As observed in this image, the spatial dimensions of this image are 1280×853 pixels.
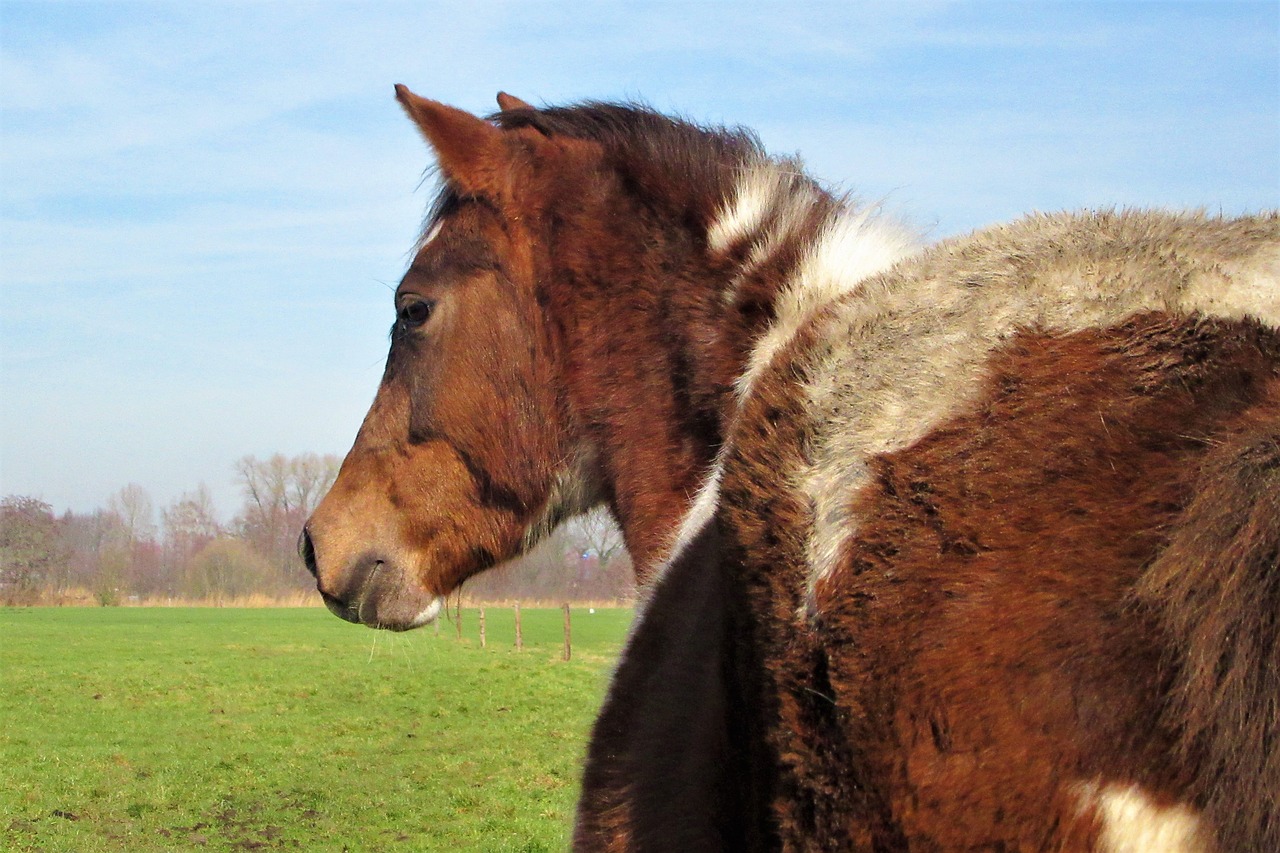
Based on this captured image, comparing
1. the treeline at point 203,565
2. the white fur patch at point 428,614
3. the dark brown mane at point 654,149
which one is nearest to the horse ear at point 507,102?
the dark brown mane at point 654,149

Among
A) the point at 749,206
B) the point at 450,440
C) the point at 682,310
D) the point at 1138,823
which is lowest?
the point at 1138,823

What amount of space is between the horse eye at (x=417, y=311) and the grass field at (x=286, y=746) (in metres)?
1.20

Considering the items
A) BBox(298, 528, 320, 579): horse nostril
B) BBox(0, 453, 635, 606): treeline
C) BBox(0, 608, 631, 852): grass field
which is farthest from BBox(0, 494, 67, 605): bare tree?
BBox(298, 528, 320, 579): horse nostril

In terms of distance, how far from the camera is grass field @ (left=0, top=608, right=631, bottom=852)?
10844 millimetres

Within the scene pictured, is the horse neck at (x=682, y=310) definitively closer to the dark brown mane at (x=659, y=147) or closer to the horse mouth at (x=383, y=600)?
the dark brown mane at (x=659, y=147)

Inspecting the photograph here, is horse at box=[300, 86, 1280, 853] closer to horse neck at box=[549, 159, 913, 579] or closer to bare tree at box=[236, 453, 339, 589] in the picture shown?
horse neck at box=[549, 159, 913, 579]

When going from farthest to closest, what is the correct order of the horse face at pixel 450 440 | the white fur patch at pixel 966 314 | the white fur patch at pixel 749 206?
the horse face at pixel 450 440
the white fur patch at pixel 749 206
the white fur patch at pixel 966 314

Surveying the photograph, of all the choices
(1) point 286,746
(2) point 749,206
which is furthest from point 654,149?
(1) point 286,746

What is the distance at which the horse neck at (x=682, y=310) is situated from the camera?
2557 millimetres

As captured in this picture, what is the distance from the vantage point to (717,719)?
6.23ft

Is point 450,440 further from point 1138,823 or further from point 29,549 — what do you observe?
point 29,549

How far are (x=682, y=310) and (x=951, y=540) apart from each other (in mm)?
1387

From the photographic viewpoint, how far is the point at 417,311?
3.24m

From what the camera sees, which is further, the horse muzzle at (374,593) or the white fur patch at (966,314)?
the horse muzzle at (374,593)
